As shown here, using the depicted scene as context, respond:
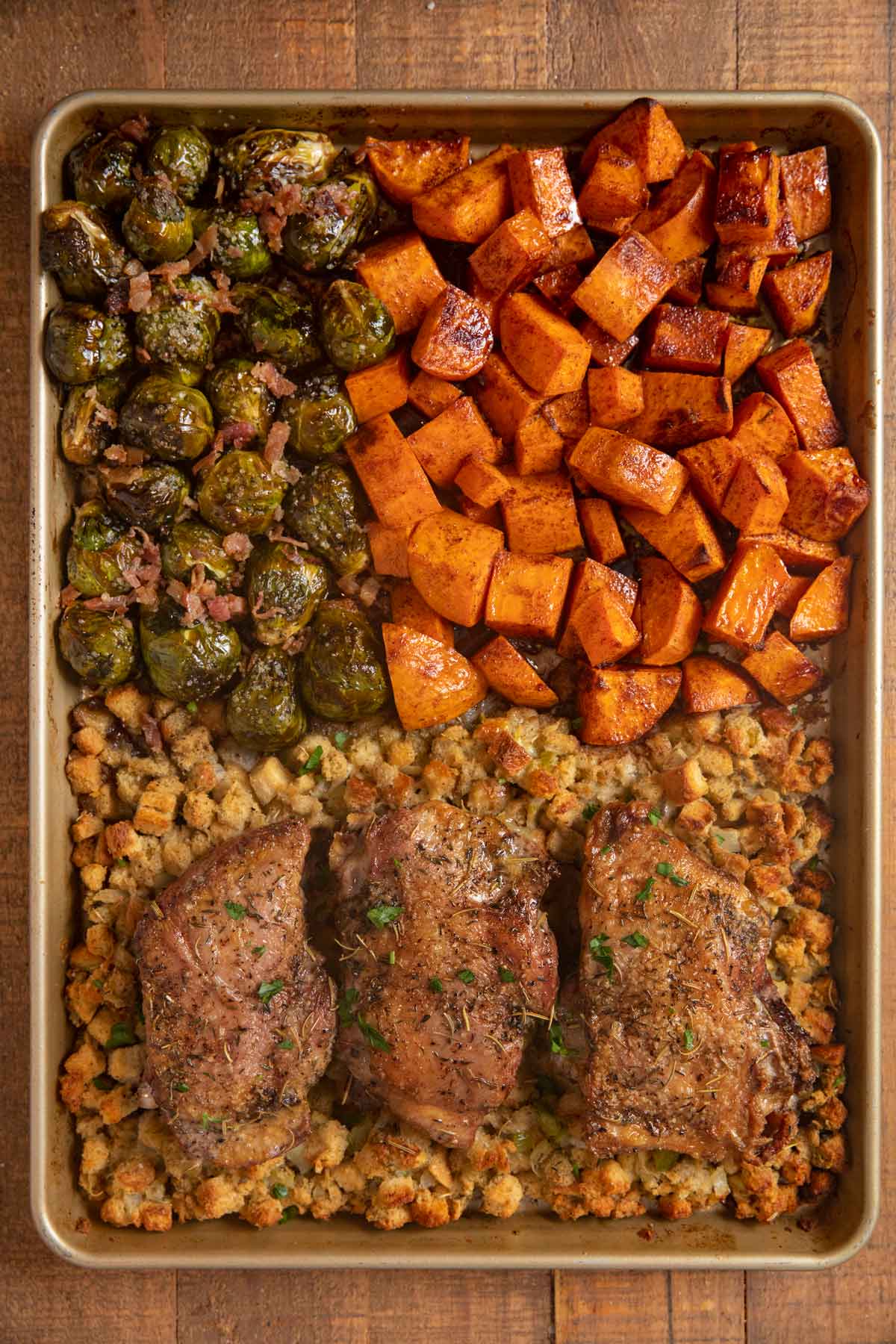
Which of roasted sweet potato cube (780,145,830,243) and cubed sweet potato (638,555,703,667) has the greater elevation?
roasted sweet potato cube (780,145,830,243)

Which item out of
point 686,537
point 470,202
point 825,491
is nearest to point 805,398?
point 825,491

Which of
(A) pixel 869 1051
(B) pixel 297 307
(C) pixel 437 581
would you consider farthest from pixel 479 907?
(B) pixel 297 307

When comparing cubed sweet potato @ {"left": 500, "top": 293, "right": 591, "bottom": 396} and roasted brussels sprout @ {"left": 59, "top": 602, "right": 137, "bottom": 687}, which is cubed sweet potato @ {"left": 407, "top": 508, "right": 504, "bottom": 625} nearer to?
cubed sweet potato @ {"left": 500, "top": 293, "right": 591, "bottom": 396}

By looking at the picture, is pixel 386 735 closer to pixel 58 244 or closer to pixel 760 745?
pixel 760 745

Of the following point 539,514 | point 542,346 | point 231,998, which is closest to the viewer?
point 231,998

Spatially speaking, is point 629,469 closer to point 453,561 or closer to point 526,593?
point 526,593

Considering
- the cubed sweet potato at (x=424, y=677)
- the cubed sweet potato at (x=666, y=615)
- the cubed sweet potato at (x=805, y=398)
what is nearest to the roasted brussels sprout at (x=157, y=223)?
the cubed sweet potato at (x=424, y=677)

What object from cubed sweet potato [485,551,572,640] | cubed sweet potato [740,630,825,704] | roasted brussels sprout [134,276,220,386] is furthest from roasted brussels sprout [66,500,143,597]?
cubed sweet potato [740,630,825,704]
